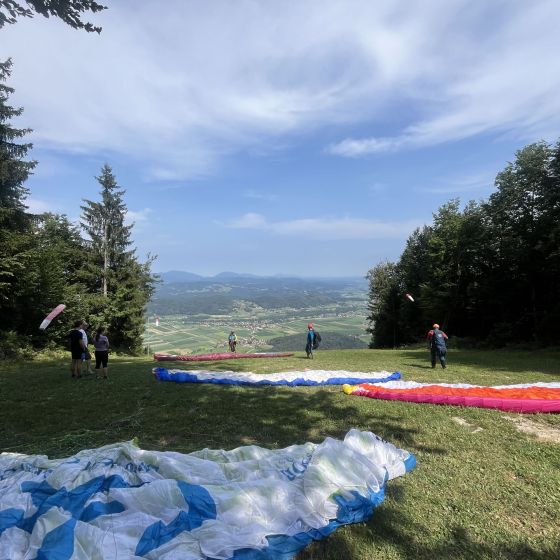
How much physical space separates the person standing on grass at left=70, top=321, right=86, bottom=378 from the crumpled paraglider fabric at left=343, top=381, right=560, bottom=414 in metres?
9.93

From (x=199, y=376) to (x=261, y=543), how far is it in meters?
10.6

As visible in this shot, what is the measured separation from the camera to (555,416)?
8.42 m

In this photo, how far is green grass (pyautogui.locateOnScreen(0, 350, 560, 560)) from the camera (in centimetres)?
428

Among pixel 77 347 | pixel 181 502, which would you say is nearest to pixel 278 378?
pixel 77 347

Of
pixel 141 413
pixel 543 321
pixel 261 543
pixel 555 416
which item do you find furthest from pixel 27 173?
pixel 543 321

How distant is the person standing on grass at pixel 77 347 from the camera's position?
558 inches

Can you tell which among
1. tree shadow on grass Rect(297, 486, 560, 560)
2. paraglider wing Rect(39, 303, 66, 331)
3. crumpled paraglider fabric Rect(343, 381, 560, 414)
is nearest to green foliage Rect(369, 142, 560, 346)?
crumpled paraglider fabric Rect(343, 381, 560, 414)

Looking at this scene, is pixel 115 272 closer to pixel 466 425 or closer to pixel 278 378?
pixel 278 378

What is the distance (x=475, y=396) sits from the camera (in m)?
9.62

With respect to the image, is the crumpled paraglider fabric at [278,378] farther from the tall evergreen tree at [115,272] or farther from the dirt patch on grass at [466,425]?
the tall evergreen tree at [115,272]

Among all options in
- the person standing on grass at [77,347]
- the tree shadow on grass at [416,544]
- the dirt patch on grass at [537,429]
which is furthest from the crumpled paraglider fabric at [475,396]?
the person standing on grass at [77,347]

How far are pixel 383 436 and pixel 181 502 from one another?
179 inches

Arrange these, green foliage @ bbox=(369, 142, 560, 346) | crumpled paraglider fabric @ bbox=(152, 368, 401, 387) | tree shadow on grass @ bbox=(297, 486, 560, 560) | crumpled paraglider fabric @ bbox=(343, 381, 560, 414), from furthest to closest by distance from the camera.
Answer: green foliage @ bbox=(369, 142, 560, 346)
crumpled paraglider fabric @ bbox=(152, 368, 401, 387)
crumpled paraglider fabric @ bbox=(343, 381, 560, 414)
tree shadow on grass @ bbox=(297, 486, 560, 560)

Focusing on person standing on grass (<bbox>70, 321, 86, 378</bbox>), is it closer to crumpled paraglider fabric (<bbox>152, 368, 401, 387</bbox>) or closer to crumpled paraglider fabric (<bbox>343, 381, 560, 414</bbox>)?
crumpled paraglider fabric (<bbox>152, 368, 401, 387</bbox>)
